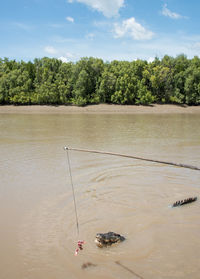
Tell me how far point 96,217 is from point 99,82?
4579 centimetres

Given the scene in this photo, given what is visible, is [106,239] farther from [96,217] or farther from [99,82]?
[99,82]

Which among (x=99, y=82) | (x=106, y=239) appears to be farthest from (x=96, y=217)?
(x=99, y=82)

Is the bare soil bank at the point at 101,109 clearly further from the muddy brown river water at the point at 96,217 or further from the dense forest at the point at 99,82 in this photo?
the muddy brown river water at the point at 96,217

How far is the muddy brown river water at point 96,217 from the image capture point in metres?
4.60

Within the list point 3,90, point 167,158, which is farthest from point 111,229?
point 3,90

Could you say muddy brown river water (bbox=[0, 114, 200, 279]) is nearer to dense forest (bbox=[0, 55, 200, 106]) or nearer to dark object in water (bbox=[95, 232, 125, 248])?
dark object in water (bbox=[95, 232, 125, 248])

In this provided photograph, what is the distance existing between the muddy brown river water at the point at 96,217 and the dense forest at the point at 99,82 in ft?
122

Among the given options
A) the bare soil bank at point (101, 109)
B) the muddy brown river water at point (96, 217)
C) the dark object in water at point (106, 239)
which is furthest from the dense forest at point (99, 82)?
the dark object in water at point (106, 239)

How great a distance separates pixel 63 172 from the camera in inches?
382

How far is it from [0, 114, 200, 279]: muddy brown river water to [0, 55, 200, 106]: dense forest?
37.1 meters

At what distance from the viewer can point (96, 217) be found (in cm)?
627

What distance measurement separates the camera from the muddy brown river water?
181 inches

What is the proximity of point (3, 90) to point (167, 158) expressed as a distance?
141 feet

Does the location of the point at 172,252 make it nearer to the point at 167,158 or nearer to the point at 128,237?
the point at 128,237
